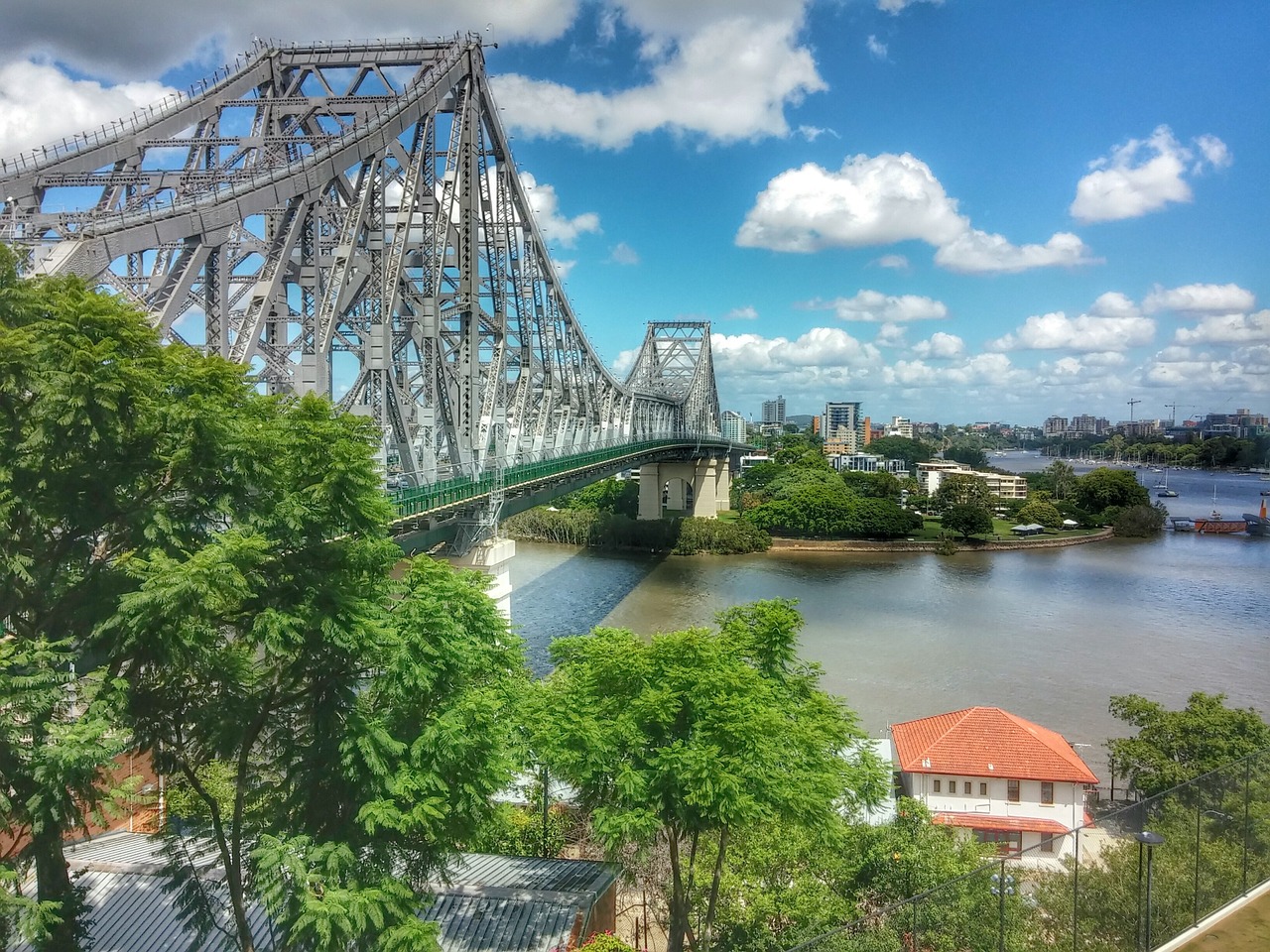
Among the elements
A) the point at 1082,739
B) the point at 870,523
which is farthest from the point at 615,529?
the point at 1082,739

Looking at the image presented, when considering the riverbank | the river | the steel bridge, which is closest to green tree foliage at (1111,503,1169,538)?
the river

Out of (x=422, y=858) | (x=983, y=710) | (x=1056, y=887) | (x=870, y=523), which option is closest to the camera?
(x=422, y=858)

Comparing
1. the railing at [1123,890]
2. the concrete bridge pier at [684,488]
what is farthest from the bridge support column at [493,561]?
the concrete bridge pier at [684,488]

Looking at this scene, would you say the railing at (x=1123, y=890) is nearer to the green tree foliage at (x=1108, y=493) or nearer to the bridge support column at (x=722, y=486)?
the bridge support column at (x=722, y=486)

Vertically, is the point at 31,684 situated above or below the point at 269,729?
above

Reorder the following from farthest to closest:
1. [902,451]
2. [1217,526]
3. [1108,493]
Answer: [902,451], [1108,493], [1217,526]

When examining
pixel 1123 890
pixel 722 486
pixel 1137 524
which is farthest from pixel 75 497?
pixel 1137 524

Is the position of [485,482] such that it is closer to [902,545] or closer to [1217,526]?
[902,545]

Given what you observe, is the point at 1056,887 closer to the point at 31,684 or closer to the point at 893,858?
the point at 893,858
